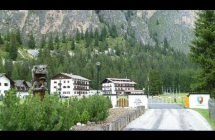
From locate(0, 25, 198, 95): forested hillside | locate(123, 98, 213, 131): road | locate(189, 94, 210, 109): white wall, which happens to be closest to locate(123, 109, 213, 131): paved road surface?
locate(123, 98, 213, 131): road

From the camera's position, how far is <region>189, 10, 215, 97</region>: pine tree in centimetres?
3403

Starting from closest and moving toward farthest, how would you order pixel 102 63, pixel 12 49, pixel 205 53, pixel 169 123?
pixel 169 123 → pixel 205 53 → pixel 102 63 → pixel 12 49

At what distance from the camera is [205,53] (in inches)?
1462

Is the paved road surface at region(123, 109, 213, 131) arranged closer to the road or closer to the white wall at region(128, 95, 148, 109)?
the road

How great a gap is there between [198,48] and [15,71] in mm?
Answer: 71501

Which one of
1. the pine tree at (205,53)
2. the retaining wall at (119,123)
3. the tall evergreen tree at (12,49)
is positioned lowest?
the retaining wall at (119,123)

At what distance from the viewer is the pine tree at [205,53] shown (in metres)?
34.0

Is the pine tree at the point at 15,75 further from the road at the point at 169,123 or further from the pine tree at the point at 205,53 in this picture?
the road at the point at 169,123

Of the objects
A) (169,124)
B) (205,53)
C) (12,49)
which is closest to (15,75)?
(12,49)

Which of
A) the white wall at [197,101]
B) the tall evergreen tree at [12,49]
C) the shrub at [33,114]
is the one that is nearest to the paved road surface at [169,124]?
the shrub at [33,114]

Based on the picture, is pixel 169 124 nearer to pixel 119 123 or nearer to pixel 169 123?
pixel 169 123
